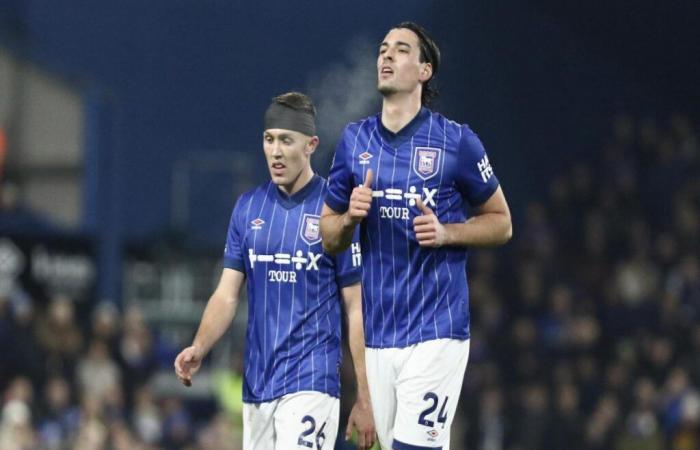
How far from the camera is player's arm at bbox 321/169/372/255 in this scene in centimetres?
564

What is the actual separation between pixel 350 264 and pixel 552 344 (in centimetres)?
→ 1089

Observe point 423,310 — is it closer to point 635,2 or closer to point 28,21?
point 28,21

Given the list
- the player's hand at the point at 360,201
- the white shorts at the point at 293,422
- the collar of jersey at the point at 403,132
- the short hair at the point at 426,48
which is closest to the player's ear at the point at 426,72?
the short hair at the point at 426,48

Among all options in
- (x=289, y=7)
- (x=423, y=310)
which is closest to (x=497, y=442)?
(x=289, y=7)

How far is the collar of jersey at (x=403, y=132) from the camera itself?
5.94 metres

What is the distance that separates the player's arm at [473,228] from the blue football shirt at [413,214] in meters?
0.05

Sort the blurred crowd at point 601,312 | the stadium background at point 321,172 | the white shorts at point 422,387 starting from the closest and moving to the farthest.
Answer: the white shorts at point 422,387 < the stadium background at point 321,172 < the blurred crowd at point 601,312

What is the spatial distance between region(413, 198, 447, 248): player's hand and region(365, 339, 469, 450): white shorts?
0.41 m

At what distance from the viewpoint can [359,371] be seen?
612 cm

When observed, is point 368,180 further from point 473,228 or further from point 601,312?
point 601,312

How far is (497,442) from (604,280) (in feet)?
12.0

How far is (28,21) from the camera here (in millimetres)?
19219

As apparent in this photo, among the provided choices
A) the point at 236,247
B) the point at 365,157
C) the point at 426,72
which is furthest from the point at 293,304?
the point at 426,72

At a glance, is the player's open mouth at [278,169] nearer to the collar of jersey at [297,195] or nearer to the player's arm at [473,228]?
the collar of jersey at [297,195]
